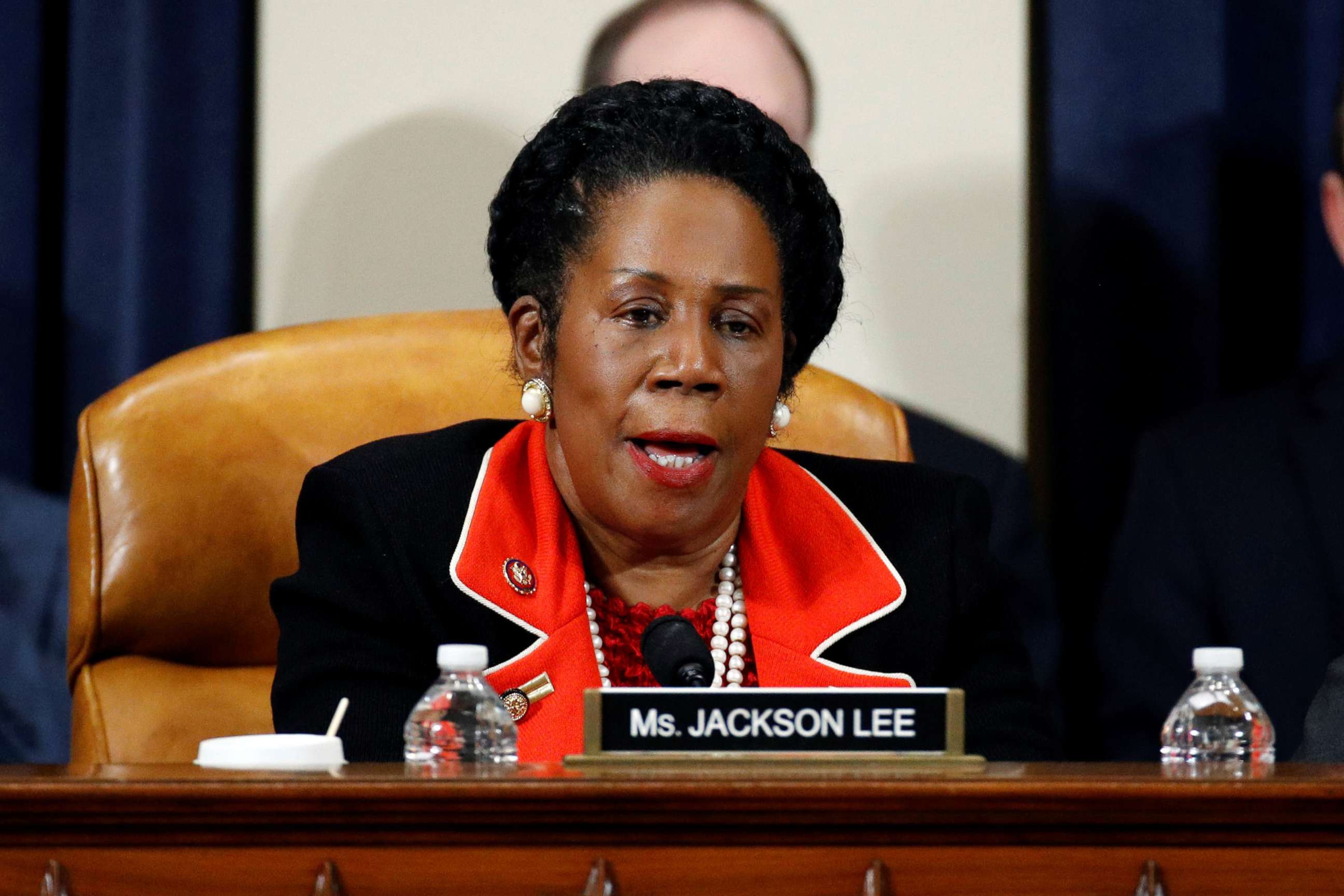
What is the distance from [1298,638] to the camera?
2.22 m

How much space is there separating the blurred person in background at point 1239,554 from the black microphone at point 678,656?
121 centimetres

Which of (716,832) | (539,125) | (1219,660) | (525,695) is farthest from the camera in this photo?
(539,125)

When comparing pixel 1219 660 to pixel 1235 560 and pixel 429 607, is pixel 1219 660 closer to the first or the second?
pixel 429 607

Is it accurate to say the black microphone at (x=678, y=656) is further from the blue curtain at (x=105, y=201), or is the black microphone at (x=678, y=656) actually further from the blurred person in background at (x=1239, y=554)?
the blue curtain at (x=105, y=201)

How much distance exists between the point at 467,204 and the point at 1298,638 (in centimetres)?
137

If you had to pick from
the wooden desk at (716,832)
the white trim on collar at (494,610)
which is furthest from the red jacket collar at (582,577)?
the wooden desk at (716,832)

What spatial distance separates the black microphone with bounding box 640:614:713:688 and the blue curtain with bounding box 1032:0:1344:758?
4.62 ft

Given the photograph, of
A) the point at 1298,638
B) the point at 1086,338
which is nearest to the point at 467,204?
the point at 1086,338

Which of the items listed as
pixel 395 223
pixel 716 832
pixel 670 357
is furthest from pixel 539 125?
pixel 716 832

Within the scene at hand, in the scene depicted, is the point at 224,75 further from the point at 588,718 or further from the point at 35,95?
the point at 588,718

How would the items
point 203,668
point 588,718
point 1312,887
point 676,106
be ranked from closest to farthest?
point 1312,887 → point 588,718 → point 676,106 → point 203,668

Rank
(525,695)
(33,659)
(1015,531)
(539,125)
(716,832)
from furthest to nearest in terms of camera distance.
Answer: (539,125) → (1015,531) → (33,659) → (525,695) → (716,832)

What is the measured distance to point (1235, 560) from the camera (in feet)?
7.45

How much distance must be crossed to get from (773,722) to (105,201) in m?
1.81
